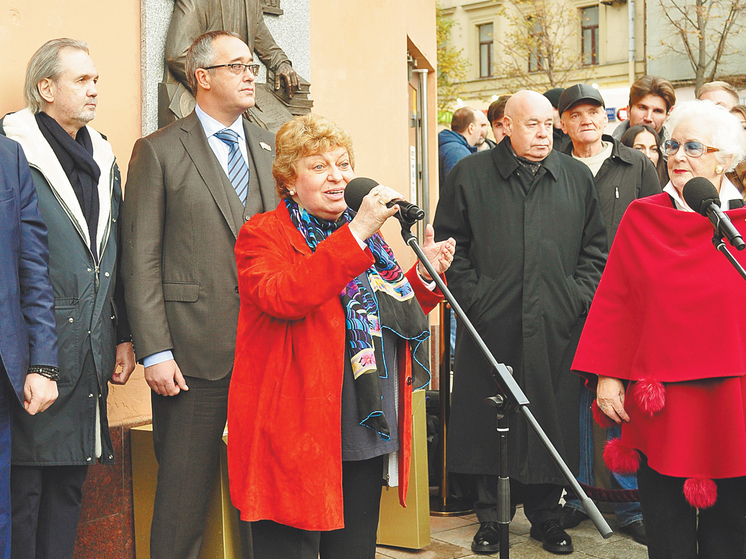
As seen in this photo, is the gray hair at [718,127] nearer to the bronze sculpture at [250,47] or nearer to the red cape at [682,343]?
the red cape at [682,343]

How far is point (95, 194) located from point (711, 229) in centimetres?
243

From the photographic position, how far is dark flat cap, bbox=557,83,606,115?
513 cm

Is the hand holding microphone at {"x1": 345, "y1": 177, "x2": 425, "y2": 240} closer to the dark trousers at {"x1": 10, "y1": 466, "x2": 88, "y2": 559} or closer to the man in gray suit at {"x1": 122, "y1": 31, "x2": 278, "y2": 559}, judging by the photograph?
the man in gray suit at {"x1": 122, "y1": 31, "x2": 278, "y2": 559}

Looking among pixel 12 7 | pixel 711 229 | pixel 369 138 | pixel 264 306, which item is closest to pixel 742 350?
pixel 711 229

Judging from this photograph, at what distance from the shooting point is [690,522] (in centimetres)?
313

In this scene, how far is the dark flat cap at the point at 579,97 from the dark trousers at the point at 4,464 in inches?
141

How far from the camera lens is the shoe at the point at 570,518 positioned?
4.95 meters

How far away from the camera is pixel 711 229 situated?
10.1 feet

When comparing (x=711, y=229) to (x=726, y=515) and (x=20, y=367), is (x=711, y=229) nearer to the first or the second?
(x=726, y=515)

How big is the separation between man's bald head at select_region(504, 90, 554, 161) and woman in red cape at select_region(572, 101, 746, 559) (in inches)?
51.9

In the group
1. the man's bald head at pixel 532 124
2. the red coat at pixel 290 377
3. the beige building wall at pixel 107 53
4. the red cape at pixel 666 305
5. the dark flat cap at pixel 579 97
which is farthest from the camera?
the dark flat cap at pixel 579 97

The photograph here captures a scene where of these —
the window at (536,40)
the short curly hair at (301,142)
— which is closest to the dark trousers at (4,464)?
the short curly hair at (301,142)

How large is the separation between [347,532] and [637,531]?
8.33ft

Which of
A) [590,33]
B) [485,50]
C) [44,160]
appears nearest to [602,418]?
[44,160]
